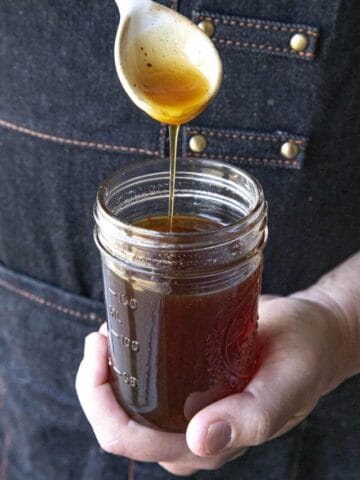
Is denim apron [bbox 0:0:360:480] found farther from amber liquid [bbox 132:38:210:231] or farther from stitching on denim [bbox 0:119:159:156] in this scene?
amber liquid [bbox 132:38:210:231]

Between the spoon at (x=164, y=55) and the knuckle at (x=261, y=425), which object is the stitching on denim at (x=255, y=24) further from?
the knuckle at (x=261, y=425)

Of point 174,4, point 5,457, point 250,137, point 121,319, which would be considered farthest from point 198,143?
point 5,457

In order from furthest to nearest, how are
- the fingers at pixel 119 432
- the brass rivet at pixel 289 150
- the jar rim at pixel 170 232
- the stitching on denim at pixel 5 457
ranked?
the stitching on denim at pixel 5 457
the brass rivet at pixel 289 150
the fingers at pixel 119 432
the jar rim at pixel 170 232

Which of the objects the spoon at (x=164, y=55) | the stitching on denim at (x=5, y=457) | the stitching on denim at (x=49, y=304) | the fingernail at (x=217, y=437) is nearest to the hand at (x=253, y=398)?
Answer: the fingernail at (x=217, y=437)

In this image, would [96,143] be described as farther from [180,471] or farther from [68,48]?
[180,471]

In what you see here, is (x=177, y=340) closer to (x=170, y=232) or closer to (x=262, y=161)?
(x=170, y=232)

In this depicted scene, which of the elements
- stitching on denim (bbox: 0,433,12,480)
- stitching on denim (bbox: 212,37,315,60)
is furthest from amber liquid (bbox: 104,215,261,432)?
stitching on denim (bbox: 0,433,12,480)
